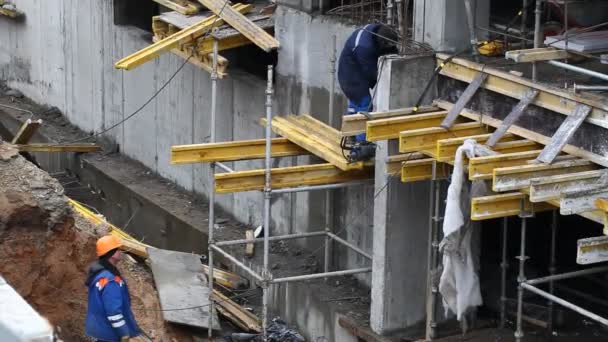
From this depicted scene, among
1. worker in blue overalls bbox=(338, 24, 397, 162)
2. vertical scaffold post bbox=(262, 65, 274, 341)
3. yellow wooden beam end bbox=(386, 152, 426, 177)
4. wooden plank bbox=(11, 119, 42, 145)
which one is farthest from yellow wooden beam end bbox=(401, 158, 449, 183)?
wooden plank bbox=(11, 119, 42, 145)

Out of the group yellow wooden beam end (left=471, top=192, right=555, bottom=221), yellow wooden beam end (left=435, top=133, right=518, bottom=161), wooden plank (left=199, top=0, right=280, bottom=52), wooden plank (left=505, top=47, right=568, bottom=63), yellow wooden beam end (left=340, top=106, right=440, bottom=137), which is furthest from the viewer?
wooden plank (left=199, top=0, right=280, bottom=52)

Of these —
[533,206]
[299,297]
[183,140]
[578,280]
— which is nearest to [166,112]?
[183,140]

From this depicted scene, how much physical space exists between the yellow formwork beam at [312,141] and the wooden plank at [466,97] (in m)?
1.52

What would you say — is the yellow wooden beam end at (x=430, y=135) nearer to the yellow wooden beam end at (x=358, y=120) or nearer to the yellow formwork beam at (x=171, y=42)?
the yellow wooden beam end at (x=358, y=120)

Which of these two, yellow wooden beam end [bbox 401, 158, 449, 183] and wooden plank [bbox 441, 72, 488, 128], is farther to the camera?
yellow wooden beam end [bbox 401, 158, 449, 183]

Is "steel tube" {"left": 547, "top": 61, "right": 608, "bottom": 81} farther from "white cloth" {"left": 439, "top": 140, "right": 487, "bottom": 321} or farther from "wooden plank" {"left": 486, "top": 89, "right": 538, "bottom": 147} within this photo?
"white cloth" {"left": 439, "top": 140, "right": 487, "bottom": 321}

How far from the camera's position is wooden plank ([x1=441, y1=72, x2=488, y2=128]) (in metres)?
12.7

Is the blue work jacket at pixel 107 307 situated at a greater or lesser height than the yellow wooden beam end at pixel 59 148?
greater

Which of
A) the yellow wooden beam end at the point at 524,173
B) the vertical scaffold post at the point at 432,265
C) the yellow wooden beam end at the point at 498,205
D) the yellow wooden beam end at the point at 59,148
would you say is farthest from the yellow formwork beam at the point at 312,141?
the yellow wooden beam end at the point at 59,148

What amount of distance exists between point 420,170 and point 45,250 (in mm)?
4067

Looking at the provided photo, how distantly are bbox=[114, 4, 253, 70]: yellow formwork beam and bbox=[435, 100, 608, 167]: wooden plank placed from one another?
4.34 m

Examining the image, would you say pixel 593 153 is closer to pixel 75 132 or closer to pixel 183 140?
pixel 183 140

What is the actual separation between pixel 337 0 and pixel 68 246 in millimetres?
4510

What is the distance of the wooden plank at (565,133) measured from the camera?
11.4 m
